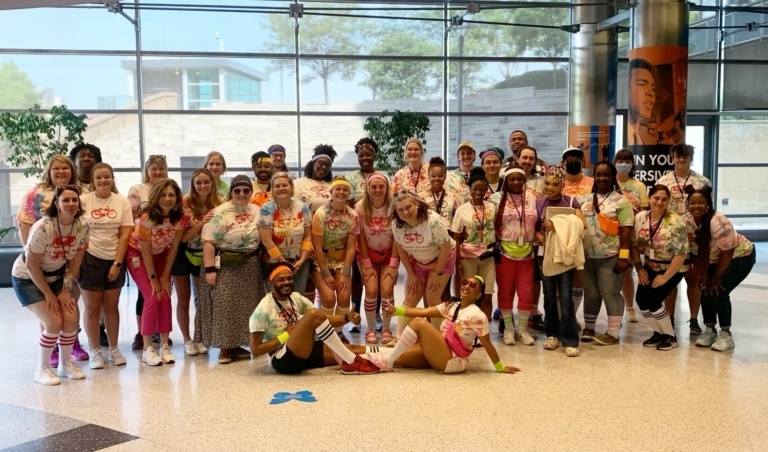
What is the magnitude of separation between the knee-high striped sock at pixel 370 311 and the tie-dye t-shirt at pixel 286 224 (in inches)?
29.4

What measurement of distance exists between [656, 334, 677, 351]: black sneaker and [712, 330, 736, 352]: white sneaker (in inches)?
11.8

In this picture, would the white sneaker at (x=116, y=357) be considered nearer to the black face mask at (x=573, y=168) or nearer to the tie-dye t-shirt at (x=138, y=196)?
the tie-dye t-shirt at (x=138, y=196)

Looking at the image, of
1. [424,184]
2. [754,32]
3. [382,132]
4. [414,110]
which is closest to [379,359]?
[424,184]

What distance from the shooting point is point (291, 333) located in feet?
16.5

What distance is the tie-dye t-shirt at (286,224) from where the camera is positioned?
5500 mm

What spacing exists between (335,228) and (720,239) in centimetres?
299

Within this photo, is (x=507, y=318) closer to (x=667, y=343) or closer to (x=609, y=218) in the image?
(x=609, y=218)

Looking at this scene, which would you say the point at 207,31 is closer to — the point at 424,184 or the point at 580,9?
the point at 580,9

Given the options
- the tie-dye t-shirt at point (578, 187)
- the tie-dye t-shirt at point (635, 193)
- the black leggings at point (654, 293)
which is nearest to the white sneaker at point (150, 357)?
the tie-dye t-shirt at point (578, 187)

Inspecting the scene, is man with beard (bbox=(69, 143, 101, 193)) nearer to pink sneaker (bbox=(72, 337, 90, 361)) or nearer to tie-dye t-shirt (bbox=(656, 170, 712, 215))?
pink sneaker (bbox=(72, 337, 90, 361))

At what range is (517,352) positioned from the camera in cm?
569

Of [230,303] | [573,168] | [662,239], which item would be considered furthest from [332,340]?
[662,239]

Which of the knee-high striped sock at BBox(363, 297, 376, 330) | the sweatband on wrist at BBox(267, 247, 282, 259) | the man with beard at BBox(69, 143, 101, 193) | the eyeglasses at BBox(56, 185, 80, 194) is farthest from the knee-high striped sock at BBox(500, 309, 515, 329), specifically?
the man with beard at BBox(69, 143, 101, 193)

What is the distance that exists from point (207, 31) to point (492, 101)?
504cm
